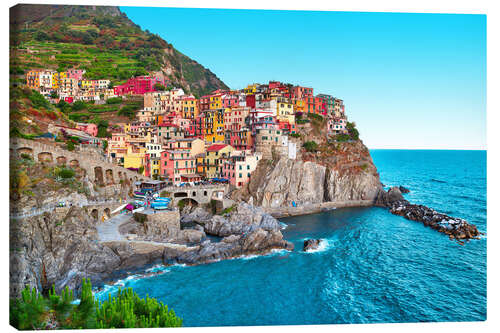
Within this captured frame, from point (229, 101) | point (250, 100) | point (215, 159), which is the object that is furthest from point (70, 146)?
point (250, 100)

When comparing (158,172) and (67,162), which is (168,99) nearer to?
(158,172)

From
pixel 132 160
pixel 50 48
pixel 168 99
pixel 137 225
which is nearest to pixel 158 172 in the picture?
pixel 132 160

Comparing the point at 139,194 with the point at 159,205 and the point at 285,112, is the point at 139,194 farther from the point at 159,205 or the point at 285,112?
the point at 285,112

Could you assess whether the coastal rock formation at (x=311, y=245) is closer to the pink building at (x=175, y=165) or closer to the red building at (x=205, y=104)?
the pink building at (x=175, y=165)

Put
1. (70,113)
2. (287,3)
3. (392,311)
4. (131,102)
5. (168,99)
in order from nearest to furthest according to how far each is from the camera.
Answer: (287,3), (392,311), (70,113), (168,99), (131,102)

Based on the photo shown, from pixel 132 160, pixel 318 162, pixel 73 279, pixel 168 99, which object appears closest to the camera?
pixel 73 279

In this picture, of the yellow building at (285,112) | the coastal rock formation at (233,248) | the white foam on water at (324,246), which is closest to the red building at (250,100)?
the yellow building at (285,112)
